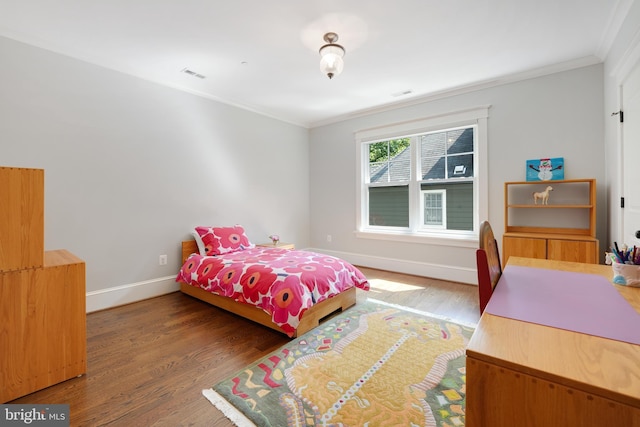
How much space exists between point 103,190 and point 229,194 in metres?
1.46

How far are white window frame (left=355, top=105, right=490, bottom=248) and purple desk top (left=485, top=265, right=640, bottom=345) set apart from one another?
91.3 inches

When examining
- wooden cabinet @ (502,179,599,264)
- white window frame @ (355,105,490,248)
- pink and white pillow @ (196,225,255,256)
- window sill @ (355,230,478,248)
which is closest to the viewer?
wooden cabinet @ (502,179,599,264)

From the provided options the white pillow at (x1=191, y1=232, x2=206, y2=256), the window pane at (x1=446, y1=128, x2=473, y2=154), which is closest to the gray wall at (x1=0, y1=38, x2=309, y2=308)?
the white pillow at (x1=191, y1=232, x2=206, y2=256)

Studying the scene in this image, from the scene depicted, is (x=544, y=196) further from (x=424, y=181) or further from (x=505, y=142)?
(x=424, y=181)

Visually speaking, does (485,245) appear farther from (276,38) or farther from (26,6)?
(26,6)

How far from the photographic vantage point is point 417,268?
407cm

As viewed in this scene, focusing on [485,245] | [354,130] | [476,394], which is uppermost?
[354,130]

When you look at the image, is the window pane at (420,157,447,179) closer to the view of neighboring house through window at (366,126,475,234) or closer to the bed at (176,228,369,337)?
the view of neighboring house through window at (366,126,475,234)

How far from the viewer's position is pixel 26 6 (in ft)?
6.75

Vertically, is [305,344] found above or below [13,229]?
below

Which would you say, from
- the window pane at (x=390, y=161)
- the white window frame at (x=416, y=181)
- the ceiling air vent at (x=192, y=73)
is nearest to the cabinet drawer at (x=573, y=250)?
the white window frame at (x=416, y=181)

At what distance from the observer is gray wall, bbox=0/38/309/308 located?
2.52 m

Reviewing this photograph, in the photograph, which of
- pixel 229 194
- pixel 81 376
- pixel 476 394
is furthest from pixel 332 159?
pixel 476 394

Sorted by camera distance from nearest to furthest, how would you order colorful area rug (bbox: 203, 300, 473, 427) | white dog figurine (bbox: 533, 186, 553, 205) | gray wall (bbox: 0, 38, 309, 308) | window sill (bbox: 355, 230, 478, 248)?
1. colorful area rug (bbox: 203, 300, 473, 427)
2. gray wall (bbox: 0, 38, 309, 308)
3. white dog figurine (bbox: 533, 186, 553, 205)
4. window sill (bbox: 355, 230, 478, 248)
